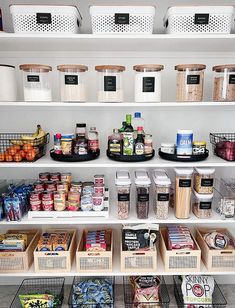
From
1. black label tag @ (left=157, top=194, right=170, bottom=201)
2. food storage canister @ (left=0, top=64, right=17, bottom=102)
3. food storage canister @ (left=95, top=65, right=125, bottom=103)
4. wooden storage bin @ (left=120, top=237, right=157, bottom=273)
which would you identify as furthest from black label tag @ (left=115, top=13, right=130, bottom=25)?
wooden storage bin @ (left=120, top=237, right=157, bottom=273)

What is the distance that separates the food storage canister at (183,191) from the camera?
185cm

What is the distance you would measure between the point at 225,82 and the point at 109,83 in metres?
0.73

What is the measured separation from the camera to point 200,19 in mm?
1654

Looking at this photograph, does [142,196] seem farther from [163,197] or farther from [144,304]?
[144,304]

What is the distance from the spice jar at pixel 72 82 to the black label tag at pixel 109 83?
0.15 meters

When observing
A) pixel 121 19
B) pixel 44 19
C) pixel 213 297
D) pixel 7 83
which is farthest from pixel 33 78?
pixel 213 297

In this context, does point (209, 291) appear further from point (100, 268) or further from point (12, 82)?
point (12, 82)

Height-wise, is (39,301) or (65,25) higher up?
(65,25)

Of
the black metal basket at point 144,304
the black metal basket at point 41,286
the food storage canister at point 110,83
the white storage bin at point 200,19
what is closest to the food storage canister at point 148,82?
the food storage canister at point 110,83

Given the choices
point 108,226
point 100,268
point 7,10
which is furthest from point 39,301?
point 7,10

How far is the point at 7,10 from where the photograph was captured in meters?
1.96

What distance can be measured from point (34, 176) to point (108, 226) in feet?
2.40

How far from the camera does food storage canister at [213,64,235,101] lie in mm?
1731

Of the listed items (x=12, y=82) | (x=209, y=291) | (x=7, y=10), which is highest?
(x=7, y=10)
